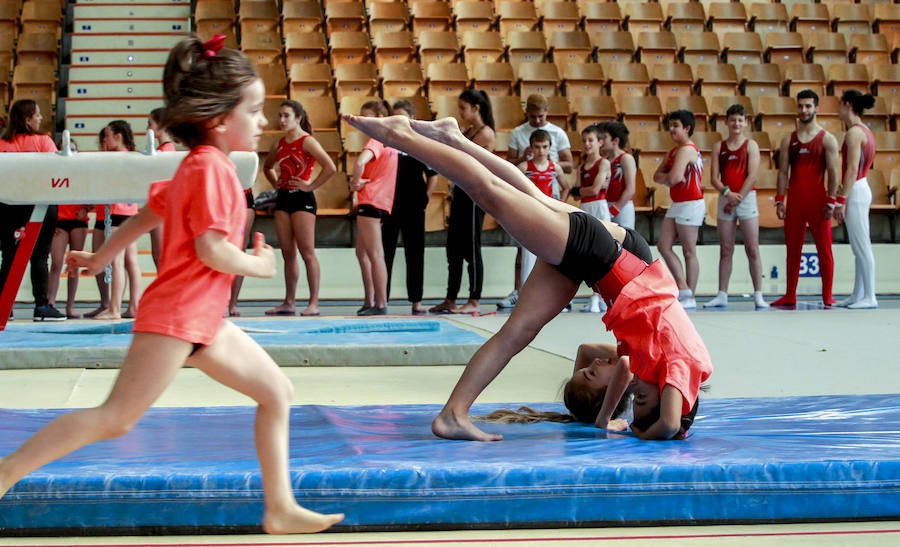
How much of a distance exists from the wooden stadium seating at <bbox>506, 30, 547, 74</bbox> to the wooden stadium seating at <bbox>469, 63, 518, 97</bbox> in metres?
0.44

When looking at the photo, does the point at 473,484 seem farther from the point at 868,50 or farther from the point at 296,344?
the point at 868,50

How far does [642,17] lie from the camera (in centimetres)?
1167

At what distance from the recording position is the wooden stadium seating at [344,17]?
11156 millimetres

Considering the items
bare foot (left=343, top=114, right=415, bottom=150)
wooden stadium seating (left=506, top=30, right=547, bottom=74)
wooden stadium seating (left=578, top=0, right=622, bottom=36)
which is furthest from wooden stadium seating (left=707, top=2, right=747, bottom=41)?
bare foot (left=343, top=114, right=415, bottom=150)

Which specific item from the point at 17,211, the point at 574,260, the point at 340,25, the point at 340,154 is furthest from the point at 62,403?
the point at 340,25

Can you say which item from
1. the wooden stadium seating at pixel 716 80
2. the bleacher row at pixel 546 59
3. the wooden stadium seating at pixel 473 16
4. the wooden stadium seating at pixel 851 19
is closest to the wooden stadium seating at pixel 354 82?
the bleacher row at pixel 546 59

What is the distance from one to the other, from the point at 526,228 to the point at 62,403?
1946 mm

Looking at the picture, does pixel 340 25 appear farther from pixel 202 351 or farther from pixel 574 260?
pixel 202 351

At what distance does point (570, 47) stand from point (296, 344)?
23.6 ft

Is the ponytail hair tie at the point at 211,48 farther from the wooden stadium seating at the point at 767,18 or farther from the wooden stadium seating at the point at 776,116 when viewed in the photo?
the wooden stadium seating at the point at 767,18

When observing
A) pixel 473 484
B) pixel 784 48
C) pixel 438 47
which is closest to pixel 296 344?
pixel 473 484

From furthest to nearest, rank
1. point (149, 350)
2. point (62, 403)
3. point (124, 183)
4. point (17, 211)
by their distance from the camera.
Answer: point (17, 211) < point (124, 183) < point (62, 403) < point (149, 350)

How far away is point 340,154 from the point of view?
954cm

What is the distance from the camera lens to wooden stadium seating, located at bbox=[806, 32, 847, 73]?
11.6m
